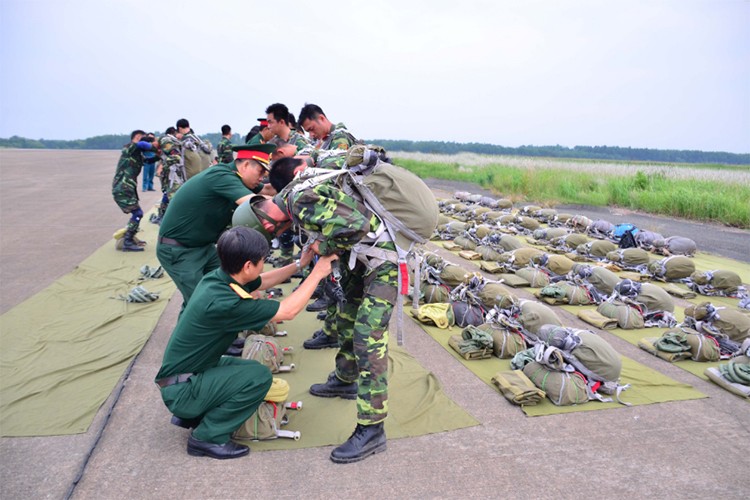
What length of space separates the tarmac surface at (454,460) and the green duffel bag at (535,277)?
121 inches

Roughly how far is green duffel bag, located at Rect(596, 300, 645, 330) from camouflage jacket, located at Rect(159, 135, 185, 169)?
8.17 m

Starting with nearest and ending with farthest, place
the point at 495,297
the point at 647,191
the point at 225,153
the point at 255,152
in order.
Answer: the point at 255,152, the point at 495,297, the point at 225,153, the point at 647,191

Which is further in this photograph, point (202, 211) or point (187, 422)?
point (202, 211)

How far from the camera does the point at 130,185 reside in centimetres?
857

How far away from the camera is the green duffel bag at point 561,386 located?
3908mm

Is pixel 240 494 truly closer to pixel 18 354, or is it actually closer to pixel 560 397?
pixel 560 397

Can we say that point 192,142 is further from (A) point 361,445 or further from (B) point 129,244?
(A) point 361,445

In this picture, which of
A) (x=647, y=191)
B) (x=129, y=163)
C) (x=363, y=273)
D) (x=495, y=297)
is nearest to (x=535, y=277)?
(x=495, y=297)

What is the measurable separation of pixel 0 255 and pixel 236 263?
761cm

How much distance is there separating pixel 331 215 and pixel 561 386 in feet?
8.27

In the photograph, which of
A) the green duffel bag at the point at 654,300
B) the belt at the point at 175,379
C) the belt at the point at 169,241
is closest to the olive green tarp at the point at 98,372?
the belt at the point at 175,379

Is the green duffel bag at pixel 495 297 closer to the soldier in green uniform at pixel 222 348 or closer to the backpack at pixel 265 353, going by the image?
the backpack at pixel 265 353

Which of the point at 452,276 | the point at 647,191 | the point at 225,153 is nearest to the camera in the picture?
the point at 452,276

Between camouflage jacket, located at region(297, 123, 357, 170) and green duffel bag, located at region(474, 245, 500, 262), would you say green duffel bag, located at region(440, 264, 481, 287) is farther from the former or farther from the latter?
green duffel bag, located at region(474, 245, 500, 262)
